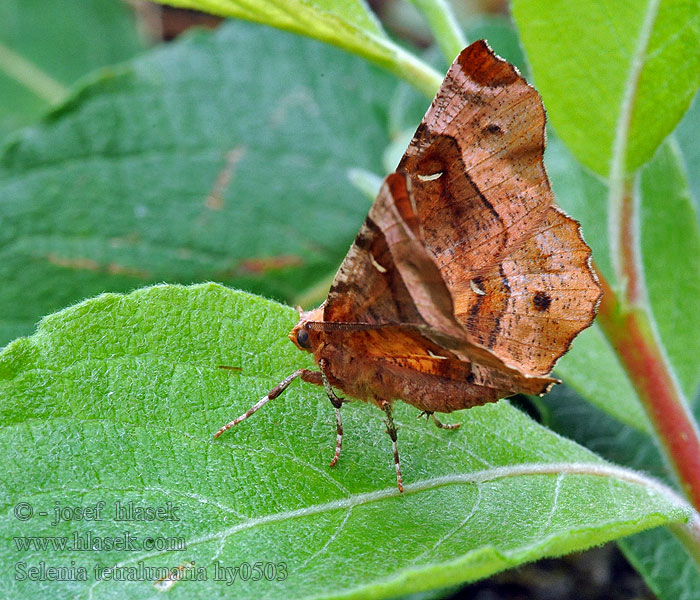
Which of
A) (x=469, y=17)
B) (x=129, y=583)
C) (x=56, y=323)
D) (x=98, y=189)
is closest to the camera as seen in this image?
(x=129, y=583)

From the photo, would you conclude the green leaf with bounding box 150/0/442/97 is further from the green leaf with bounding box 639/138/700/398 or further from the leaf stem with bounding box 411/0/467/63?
the green leaf with bounding box 639/138/700/398

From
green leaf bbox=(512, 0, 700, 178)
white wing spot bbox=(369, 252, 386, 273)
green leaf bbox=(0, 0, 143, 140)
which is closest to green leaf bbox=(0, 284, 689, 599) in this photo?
white wing spot bbox=(369, 252, 386, 273)

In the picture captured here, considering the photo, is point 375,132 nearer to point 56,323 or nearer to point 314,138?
point 314,138

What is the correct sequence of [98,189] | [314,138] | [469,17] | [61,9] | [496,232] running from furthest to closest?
[469,17], [61,9], [314,138], [98,189], [496,232]

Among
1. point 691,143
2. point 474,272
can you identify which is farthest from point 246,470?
point 691,143

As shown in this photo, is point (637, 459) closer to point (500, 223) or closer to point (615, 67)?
point (500, 223)

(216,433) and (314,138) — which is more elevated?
(314,138)

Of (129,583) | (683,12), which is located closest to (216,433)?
(129,583)
